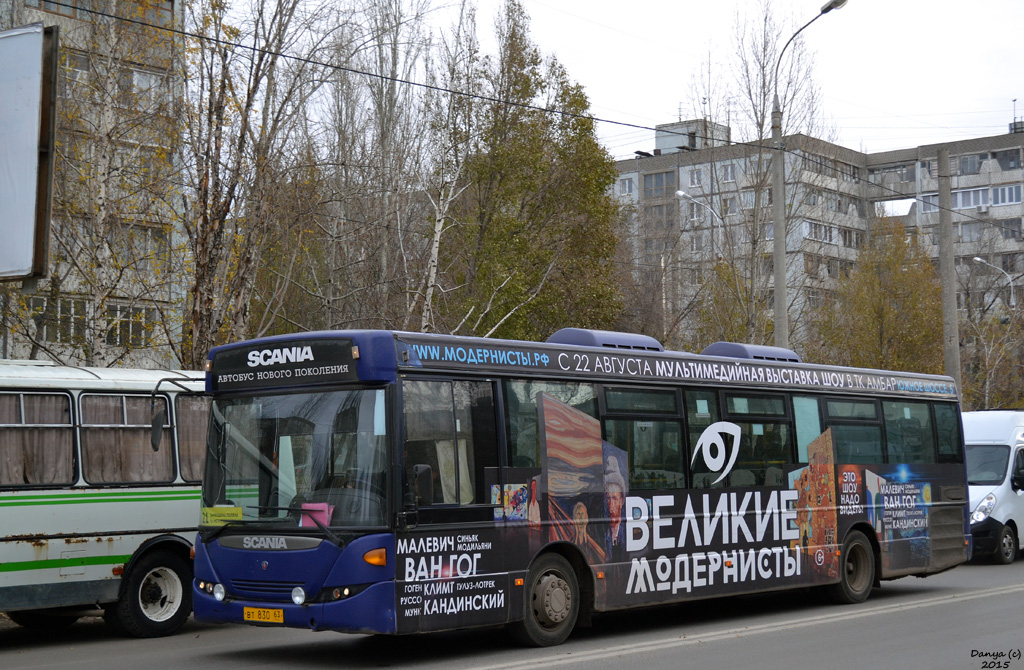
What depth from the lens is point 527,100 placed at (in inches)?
1202

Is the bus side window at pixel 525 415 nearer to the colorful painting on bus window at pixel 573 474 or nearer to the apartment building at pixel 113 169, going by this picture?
the colorful painting on bus window at pixel 573 474

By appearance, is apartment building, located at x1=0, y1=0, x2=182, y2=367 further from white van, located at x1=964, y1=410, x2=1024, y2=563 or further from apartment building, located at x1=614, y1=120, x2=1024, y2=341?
white van, located at x1=964, y1=410, x2=1024, y2=563

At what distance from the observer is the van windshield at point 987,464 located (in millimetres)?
20969

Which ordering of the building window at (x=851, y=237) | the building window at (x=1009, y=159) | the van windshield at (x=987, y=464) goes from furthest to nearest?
the building window at (x=1009, y=159) < the building window at (x=851, y=237) < the van windshield at (x=987, y=464)

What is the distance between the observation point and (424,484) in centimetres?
963

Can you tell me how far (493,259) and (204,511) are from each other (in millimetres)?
19640

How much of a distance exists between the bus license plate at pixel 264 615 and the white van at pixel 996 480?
14597 millimetres

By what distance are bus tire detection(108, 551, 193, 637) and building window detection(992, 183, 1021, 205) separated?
85.5 m

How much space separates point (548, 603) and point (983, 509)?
40.8 feet

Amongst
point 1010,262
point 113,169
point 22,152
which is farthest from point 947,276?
point 1010,262

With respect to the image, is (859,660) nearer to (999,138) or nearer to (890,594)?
(890,594)

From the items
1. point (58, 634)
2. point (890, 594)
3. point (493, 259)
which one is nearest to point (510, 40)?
point (493, 259)

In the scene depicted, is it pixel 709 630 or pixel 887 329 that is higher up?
pixel 887 329

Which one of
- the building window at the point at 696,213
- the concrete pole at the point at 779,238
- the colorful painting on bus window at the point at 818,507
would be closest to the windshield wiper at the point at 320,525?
the colorful painting on bus window at the point at 818,507
